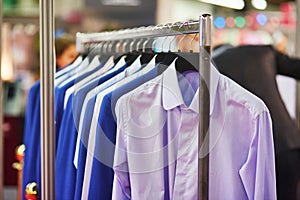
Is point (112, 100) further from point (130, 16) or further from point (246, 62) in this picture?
point (130, 16)

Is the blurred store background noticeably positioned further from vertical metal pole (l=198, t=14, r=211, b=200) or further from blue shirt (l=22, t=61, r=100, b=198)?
vertical metal pole (l=198, t=14, r=211, b=200)

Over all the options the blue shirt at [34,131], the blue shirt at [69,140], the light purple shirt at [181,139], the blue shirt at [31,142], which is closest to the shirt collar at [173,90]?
the light purple shirt at [181,139]

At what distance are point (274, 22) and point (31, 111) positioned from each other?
3.83m

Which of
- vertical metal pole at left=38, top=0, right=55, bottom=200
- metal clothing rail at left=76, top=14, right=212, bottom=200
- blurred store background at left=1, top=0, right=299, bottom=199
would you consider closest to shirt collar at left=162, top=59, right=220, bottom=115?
metal clothing rail at left=76, top=14, right=212, bottom=200

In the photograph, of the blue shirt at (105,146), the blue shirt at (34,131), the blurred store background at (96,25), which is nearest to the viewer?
the blue shirt at (105,146)

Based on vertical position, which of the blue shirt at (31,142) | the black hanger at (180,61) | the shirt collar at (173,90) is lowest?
the blue shirt at (31,142)

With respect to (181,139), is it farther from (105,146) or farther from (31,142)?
(31,142)

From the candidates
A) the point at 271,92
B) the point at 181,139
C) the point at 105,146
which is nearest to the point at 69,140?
the point at 105,146

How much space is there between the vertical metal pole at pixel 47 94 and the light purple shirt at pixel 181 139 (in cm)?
23

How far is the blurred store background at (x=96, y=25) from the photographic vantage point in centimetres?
573

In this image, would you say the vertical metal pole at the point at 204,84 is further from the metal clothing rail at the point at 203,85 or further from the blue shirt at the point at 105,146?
the blue shirt at the point at 105,146

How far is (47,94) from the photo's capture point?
6.91 ft

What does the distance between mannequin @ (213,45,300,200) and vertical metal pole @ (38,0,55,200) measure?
0.95 m

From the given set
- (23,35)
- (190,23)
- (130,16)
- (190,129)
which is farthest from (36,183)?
(130,16)
